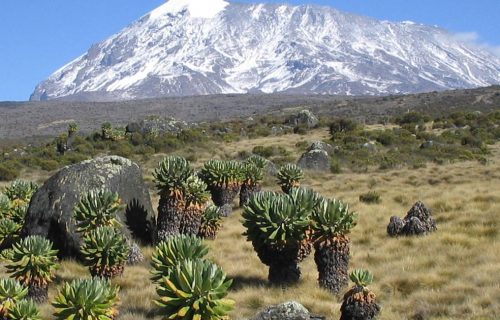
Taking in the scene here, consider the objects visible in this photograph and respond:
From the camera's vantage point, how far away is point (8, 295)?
344 inches

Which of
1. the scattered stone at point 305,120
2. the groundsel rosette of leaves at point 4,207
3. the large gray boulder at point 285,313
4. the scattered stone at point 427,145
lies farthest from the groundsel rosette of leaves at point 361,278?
the scattered stone at point 305,120

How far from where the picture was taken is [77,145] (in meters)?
45.7

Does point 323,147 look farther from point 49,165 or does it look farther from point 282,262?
point 282,262

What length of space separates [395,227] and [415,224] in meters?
0.61

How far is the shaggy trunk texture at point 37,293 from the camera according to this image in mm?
10445

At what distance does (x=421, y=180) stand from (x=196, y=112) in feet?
455

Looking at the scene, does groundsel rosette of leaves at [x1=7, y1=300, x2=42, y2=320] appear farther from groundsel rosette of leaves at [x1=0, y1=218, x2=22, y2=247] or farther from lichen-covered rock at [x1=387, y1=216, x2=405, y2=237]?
lichen-covered rock at [x1=387, y1=216, x2=405, y2=237]

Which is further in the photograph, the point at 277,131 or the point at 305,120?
the point at 305,120

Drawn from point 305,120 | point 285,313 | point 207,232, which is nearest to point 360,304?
point 285,313

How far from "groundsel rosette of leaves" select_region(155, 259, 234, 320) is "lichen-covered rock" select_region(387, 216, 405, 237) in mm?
8201

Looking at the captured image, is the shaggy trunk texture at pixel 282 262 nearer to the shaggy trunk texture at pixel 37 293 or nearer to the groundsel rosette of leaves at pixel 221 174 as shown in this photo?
the shaggy trunk texture at pixel 37 293

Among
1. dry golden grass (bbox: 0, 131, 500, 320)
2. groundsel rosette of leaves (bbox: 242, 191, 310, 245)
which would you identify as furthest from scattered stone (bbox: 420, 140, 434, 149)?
groundsel rosette of leaves (bbox: 242, 191, 310, 245)

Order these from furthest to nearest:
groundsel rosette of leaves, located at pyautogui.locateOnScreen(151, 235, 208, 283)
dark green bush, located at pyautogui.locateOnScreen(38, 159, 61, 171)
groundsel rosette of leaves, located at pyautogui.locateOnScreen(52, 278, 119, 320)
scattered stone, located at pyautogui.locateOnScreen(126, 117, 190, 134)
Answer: scattered stone, located at pyautogui.locateOnScreen(126, 117, 190, 134), dark green bush, located at pyautogui.locateOnScreen(38, 159, 61, 171), groundsel rosette of leaves, located at pyautogui.locateOnScreen(151, 235, 208, 283), groundsel rosette of leaves, located at pyautogui.locateOnScreen(52, 278, 119, 320)

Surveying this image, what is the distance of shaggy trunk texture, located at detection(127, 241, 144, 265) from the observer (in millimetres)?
13530
